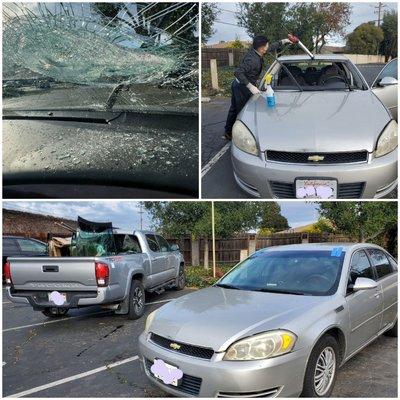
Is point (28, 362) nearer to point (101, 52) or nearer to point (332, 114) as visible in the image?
point (101, 52)

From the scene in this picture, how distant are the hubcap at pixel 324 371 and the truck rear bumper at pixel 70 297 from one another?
10.0 ft

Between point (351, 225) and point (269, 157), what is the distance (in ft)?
23.7

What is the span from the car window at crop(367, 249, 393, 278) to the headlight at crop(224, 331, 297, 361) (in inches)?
74.4

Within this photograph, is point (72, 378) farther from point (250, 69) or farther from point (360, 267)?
point (250, 69)

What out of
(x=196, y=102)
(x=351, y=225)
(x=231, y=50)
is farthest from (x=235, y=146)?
(x=351, y=225)

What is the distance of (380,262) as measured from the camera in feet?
14.2

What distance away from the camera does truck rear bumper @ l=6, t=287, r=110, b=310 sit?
17.0ft

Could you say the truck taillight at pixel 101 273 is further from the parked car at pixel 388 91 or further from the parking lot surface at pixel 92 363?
the parked car at pixel 388 91

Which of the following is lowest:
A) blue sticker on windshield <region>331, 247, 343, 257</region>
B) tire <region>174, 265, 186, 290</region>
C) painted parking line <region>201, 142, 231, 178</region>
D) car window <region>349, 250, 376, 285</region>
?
tire <region>174, 265, 186, 290</region>

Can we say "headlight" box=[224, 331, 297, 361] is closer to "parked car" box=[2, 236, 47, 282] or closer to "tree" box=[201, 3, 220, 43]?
"tree" box=[201, 3, 220, 43]

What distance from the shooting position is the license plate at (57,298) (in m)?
5.29

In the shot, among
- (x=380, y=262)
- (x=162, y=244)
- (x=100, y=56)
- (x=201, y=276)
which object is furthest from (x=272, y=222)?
(x=100, y=56)

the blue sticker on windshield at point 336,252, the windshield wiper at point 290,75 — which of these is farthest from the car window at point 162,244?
the blue sticker on windshield at point 336,252

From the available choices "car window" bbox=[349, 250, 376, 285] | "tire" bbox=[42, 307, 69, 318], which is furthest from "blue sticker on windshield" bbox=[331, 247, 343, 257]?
"tire" bbox=[42, 307, 69, 318]
